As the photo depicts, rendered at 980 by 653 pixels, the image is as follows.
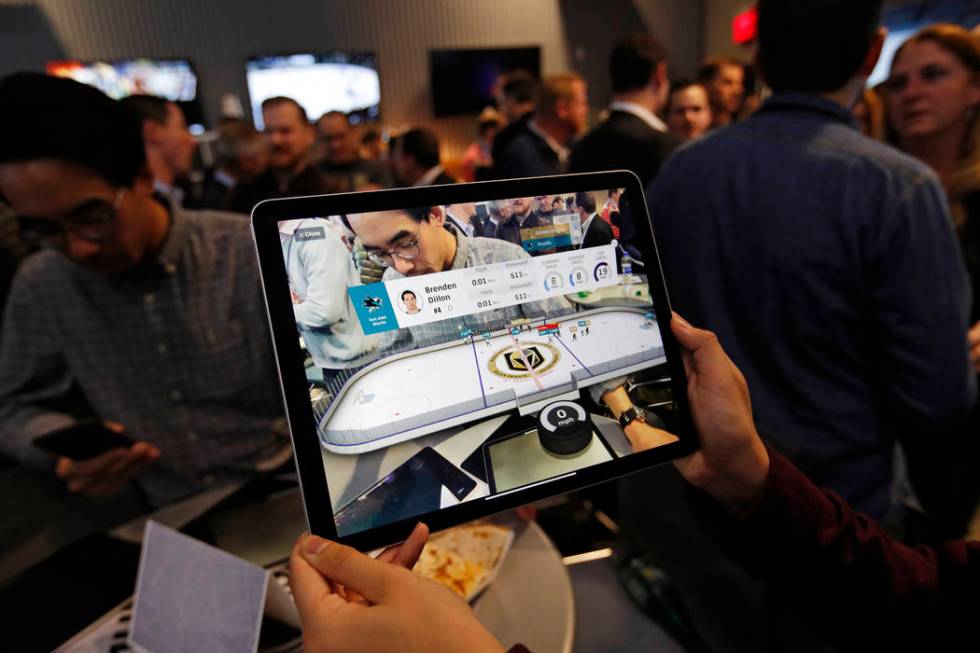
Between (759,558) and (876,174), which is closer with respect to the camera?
(759,558)

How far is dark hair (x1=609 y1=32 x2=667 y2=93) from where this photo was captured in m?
2.48

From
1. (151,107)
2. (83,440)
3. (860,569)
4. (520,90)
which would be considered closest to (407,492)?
(860,569)

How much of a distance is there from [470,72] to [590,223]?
713cm

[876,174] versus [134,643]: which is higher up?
[876,174]

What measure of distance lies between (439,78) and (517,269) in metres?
7.06

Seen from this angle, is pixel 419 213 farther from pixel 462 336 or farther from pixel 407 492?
pixel 407 492

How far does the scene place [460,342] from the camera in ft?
2.07

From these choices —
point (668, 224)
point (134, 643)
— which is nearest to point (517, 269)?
point (134, 643)

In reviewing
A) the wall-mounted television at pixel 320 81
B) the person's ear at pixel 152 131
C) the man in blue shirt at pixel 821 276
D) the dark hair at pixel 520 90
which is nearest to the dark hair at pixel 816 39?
the man in blue shirt at pixel 821 276

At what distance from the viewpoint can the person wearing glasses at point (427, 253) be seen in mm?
599

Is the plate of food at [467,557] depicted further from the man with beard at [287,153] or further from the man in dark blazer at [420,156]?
the man in dark blazer at [420,156]

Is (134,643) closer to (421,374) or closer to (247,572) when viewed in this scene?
(247,572)

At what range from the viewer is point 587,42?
24.7 ft

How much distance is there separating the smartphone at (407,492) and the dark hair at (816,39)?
1.21m
